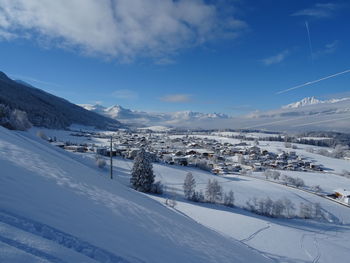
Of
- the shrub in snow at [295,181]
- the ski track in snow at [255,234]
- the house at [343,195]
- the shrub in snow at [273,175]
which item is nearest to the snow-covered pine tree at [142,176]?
the ski track in snow at [255,234]

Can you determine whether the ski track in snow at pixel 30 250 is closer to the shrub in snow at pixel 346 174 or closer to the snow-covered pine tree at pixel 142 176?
the snow-covered pine tree at pixel 142 176

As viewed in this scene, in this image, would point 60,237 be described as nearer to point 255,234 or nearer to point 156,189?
point 255,234

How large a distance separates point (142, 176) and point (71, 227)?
2328 cm

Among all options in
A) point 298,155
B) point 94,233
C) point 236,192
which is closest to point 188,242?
point 94,233

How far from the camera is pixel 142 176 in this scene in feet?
86.1

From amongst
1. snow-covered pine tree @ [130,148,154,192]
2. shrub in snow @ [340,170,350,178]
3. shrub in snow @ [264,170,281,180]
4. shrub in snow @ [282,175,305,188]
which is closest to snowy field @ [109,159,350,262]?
snow-covered pine tree @ [130,148,154,192]

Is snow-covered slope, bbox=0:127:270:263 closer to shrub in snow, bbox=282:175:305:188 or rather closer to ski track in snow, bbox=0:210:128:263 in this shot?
ski track in snow, bbox=0:210:128:263

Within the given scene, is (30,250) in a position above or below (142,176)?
above

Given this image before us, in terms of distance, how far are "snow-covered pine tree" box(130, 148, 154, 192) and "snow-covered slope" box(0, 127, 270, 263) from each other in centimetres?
2006

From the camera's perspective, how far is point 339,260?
12.5 m

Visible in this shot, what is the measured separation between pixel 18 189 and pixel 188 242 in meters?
4.16

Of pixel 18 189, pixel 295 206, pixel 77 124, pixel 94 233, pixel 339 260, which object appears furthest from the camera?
pixel 77 124

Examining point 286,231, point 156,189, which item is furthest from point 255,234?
point 156,189

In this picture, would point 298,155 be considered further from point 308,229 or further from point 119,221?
point 119,221
